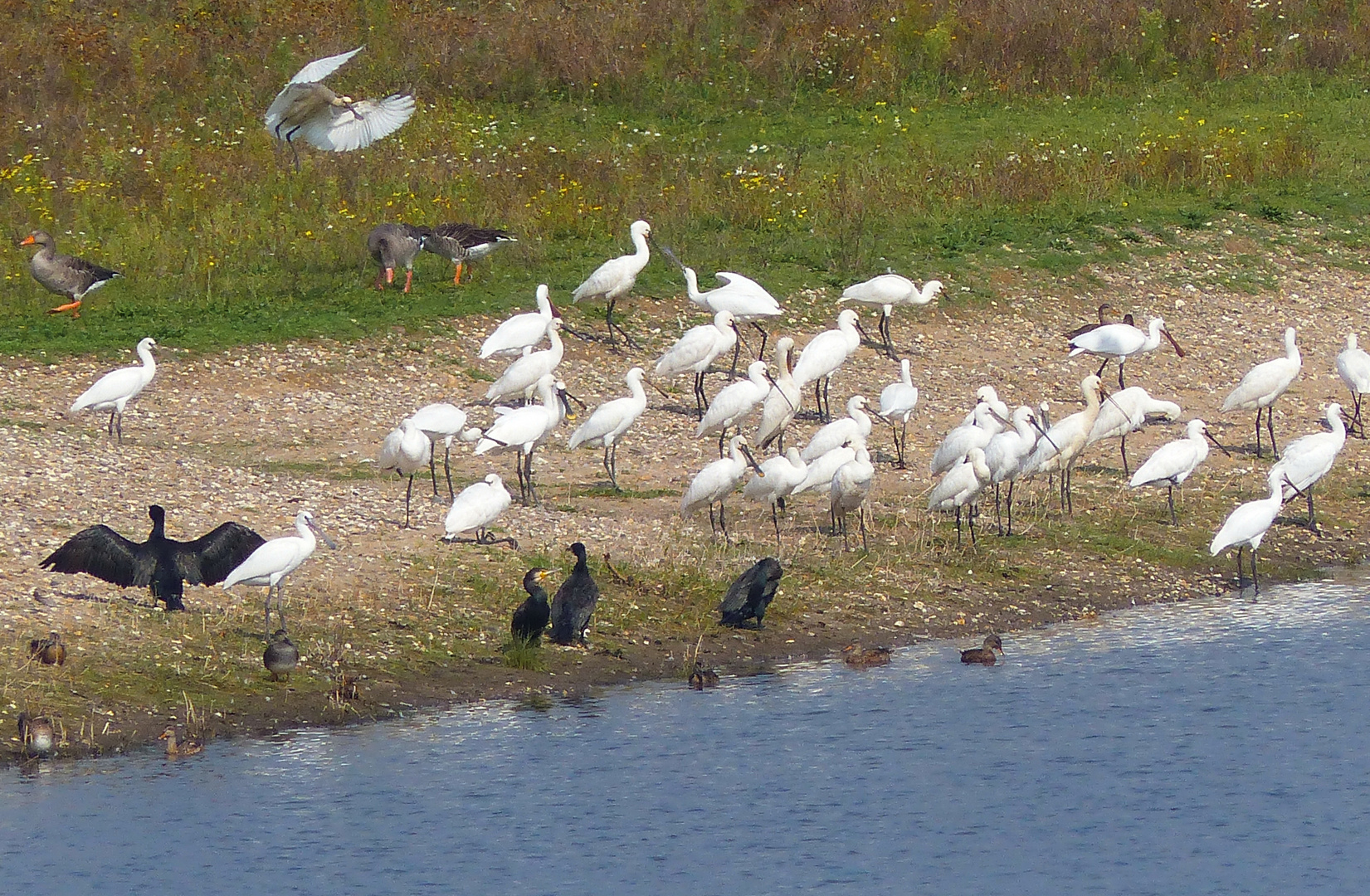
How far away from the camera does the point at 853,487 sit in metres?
14.4

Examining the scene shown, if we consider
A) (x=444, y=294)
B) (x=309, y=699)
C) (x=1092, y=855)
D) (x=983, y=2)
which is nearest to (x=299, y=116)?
(x=444, y=294)

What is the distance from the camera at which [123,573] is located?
11992 millimetres

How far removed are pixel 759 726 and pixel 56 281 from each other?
11.4 m

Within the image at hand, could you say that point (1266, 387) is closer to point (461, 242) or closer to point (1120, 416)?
point (1120, 416)

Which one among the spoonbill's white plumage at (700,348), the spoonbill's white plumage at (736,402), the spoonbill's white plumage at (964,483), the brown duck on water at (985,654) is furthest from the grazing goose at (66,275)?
the brown duck on water at (985,654)

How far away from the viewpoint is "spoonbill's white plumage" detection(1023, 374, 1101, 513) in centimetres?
1581

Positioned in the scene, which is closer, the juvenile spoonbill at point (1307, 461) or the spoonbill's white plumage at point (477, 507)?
the spoonbill's white plumage at point (477, 507)

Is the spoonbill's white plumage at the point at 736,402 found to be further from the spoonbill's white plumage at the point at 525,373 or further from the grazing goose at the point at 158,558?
the grazing goose at the point at 158,558

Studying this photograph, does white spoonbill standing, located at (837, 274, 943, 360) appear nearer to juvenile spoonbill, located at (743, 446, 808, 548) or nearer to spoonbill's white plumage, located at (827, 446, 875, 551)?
spoonbill's white plumage, located at (827, 446, 875, 551)

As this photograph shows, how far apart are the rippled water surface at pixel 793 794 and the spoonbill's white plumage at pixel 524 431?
326 cm

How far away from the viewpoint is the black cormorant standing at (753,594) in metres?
13.1

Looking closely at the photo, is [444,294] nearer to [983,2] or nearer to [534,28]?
[534,28]

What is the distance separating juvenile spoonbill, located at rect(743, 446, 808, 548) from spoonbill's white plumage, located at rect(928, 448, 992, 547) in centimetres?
100

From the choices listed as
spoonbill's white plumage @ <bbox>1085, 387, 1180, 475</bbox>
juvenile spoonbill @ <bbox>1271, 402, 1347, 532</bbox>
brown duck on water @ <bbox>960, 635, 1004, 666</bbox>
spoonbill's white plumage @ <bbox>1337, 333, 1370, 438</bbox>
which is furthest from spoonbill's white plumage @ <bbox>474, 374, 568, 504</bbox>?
spoonbill's white plumage @ <bbox>1337, 333, 1370, 438</bbox>
